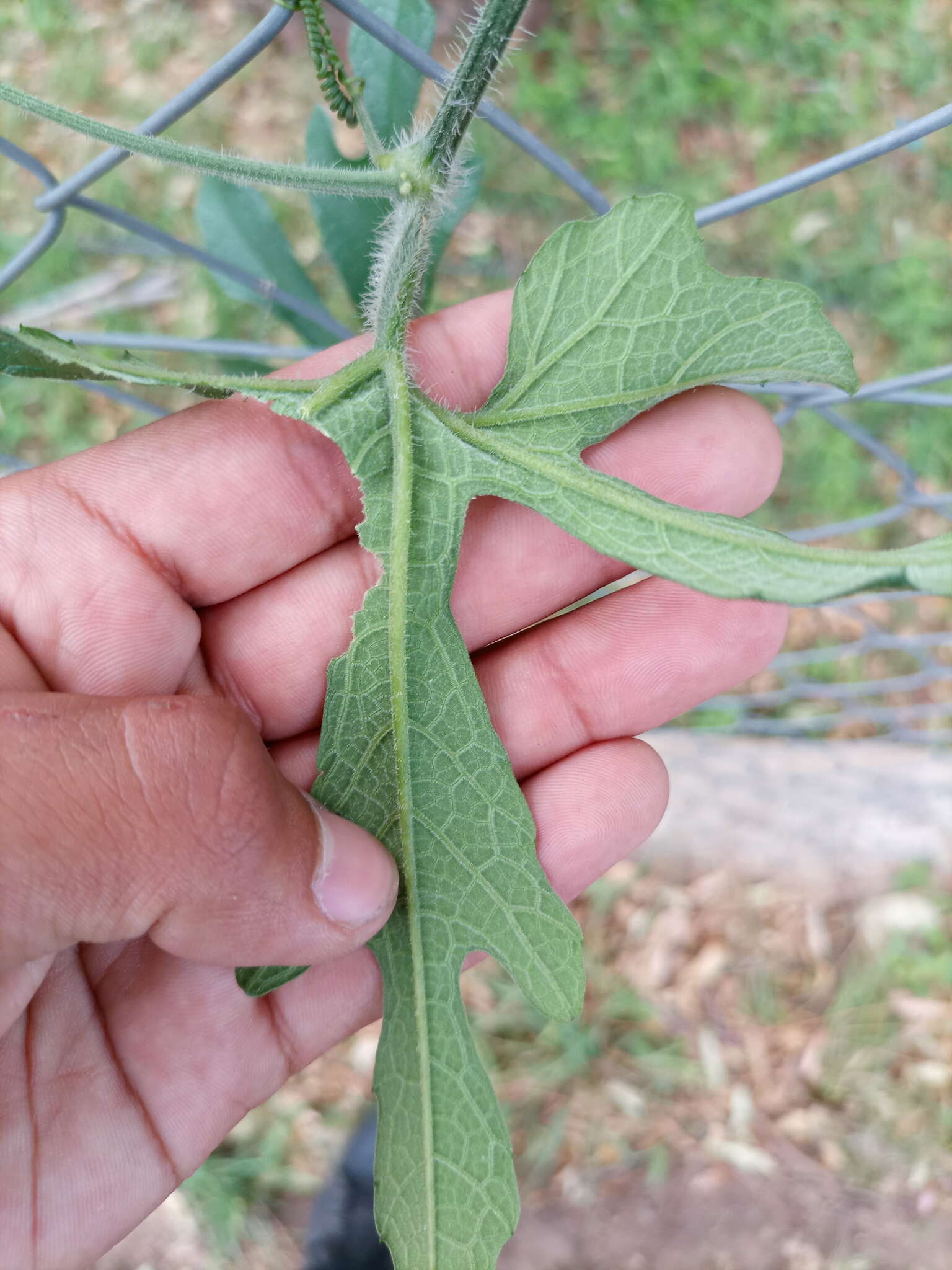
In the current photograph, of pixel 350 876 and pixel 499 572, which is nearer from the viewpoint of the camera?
pixel 350 876

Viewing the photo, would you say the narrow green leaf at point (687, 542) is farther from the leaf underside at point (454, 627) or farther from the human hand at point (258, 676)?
the human hand at point (258, 676)

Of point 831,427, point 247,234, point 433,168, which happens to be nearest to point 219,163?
point 433,168

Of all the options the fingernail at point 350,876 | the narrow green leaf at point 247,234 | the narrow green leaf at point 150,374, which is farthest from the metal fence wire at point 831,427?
the fingernail at point 350,876

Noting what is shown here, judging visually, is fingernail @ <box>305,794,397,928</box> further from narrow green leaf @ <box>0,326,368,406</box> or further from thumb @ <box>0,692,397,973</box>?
narrow green leaf @ <box>0,326,368,406</box>

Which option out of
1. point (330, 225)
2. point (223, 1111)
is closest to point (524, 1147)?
point (223, 1111)

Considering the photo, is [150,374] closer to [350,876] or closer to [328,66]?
[328,66]
